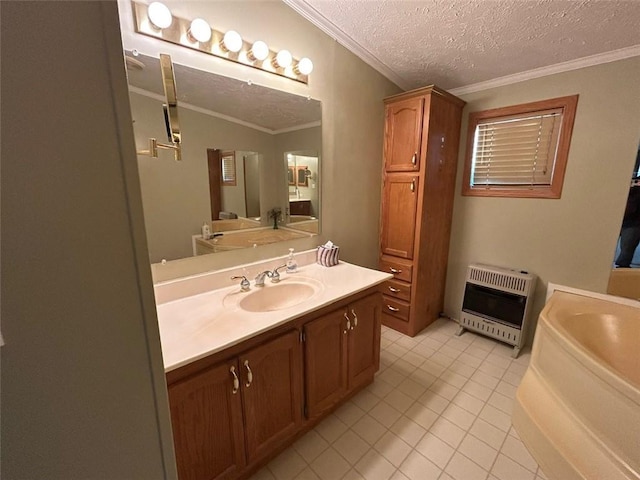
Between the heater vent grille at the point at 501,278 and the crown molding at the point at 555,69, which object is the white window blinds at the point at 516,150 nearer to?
the crown molding at the point at 555,69

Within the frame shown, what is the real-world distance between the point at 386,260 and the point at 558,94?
177 cm

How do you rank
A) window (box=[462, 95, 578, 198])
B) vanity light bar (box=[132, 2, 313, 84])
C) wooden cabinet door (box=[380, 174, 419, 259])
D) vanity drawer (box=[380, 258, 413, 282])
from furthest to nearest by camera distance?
vanity drawer (box=[380, 258, 413, 282])
wooden cabinet door (box=[380, 174, 419, 259])
window (box=[462, 95, 578, 198])
vanity light bar (box=[132, 2, 313, 84])

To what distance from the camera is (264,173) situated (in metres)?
1.75

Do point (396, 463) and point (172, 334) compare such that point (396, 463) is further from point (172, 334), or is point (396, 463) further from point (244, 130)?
point (244, 130)

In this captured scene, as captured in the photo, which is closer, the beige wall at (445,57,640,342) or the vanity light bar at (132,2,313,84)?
the vanity light bar at (132,2,313,84)

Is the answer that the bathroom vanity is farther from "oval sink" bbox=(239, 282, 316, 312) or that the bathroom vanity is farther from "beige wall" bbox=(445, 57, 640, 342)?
"beige wall" bbox=(445, 57, 640, 342)

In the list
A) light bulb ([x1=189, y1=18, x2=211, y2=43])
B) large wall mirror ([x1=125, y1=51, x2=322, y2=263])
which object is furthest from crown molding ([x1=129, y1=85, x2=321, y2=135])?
light bulb ([x1=189, y1=18, x2=211, y2=43])

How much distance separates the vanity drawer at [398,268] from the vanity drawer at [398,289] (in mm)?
54

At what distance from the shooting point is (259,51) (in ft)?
4.84

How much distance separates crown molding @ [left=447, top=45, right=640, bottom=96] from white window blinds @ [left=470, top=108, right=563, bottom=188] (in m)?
0.26

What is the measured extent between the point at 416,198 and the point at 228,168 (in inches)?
58.3

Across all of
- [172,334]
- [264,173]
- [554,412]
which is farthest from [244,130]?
[554,412]

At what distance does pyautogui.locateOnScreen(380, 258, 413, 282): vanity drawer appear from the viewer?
2.36 metres

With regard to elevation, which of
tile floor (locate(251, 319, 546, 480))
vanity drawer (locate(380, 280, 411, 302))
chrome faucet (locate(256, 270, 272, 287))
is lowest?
tile floor (locate(251, 319, 546, 480))
